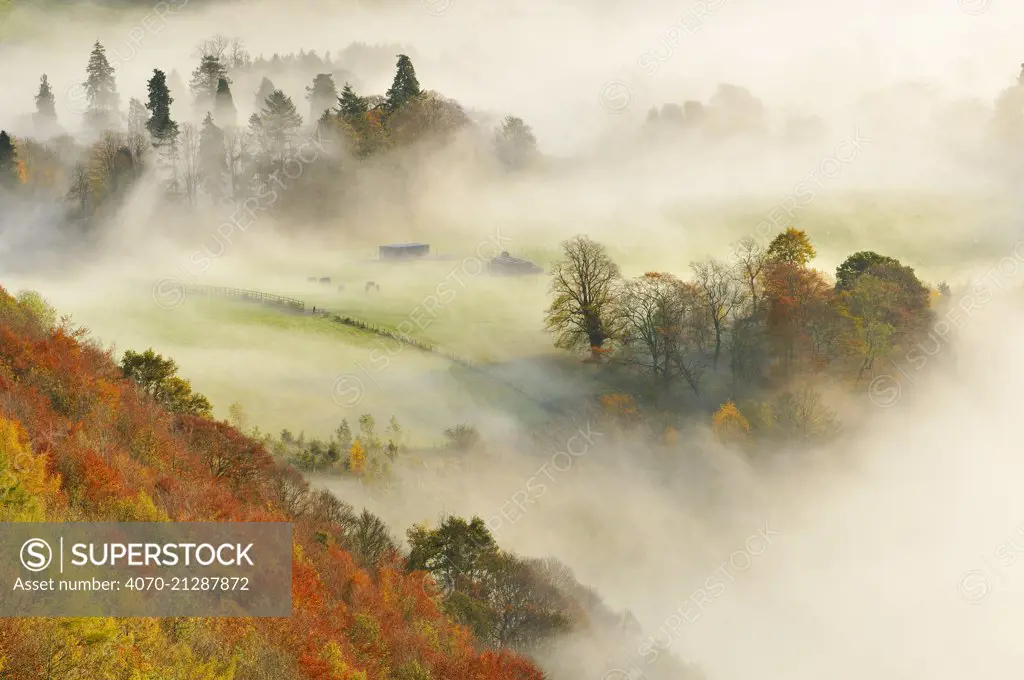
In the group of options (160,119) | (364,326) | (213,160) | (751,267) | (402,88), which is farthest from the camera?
(402,88)

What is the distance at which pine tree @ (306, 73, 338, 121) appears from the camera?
276 feet

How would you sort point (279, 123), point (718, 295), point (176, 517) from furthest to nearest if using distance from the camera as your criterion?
1. point (279, 123)
2. point (718, 295)
3. point (176, 517)

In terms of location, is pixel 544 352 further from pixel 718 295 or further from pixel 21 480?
pixel 21 480

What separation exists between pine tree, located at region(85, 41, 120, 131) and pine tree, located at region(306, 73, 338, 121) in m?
20.0

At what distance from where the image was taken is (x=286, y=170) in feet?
257

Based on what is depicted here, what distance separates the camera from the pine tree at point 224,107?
83125mm

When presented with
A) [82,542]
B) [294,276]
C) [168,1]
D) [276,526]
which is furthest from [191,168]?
[82,542]

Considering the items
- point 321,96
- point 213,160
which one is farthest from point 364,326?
point 321,96

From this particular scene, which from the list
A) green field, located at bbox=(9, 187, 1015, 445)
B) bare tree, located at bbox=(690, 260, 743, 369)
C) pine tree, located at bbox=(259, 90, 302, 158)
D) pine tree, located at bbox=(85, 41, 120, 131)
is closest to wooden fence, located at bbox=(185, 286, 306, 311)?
green field, located at bbox=(9, 187, 1015, 445)

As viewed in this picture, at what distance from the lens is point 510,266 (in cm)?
7288

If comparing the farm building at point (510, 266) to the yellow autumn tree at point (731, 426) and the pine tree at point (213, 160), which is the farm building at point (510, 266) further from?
the pine tree at point (213, 160)

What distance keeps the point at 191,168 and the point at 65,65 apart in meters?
28.2

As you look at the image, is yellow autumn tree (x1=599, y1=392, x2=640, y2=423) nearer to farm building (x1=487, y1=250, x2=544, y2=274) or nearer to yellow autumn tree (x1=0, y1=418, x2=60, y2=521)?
farm building (x1=487, y1=250, x2=544, y2=274)

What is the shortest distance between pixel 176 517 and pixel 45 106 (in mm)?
78724
